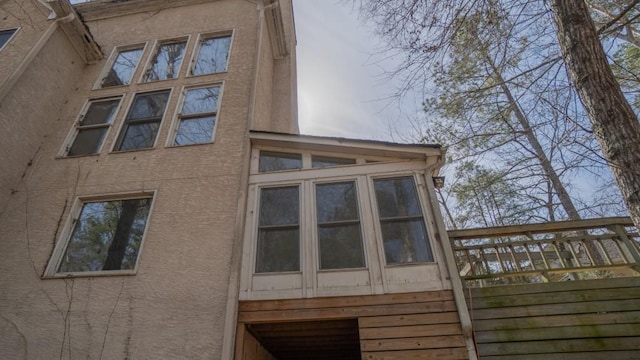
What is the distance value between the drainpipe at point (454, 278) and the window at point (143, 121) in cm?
538

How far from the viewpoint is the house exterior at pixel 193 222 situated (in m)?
4.21

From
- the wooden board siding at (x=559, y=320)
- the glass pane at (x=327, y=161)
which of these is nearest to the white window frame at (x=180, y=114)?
→ the glass pane at (x=327, y=161)

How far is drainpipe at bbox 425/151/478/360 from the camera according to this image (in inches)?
150

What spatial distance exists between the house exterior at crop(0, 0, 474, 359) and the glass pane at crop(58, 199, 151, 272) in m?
0.02

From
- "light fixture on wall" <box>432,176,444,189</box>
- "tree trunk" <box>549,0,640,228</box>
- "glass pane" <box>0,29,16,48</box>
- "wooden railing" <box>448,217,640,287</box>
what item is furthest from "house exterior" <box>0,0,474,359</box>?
"tree trunk" <box>549,0,640,228</box>

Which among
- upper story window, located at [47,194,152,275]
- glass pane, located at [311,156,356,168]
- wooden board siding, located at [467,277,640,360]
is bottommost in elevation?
wooden board siding, located at [467,277,640,360]

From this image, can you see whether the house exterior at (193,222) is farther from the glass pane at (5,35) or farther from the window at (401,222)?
the glass pane at (5,35)

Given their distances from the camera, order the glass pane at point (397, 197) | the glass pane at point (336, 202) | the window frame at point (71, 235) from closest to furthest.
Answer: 1. the window frame at point (71, 235)
2. the glass pane at point (397, 197)
3. the glass pane at point (336, 202)

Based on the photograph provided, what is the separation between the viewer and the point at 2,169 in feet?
18.7

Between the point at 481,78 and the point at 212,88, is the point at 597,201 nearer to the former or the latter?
the point at 481,78

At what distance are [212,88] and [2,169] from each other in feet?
13.4

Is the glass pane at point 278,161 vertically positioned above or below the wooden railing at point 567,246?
above

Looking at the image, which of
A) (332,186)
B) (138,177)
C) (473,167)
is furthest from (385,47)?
(473,167)

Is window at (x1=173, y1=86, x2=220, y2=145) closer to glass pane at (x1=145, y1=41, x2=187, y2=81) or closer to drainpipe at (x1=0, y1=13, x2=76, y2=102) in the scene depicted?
glass pane at (x1=145, y1=41, x2=187, y2=81)
